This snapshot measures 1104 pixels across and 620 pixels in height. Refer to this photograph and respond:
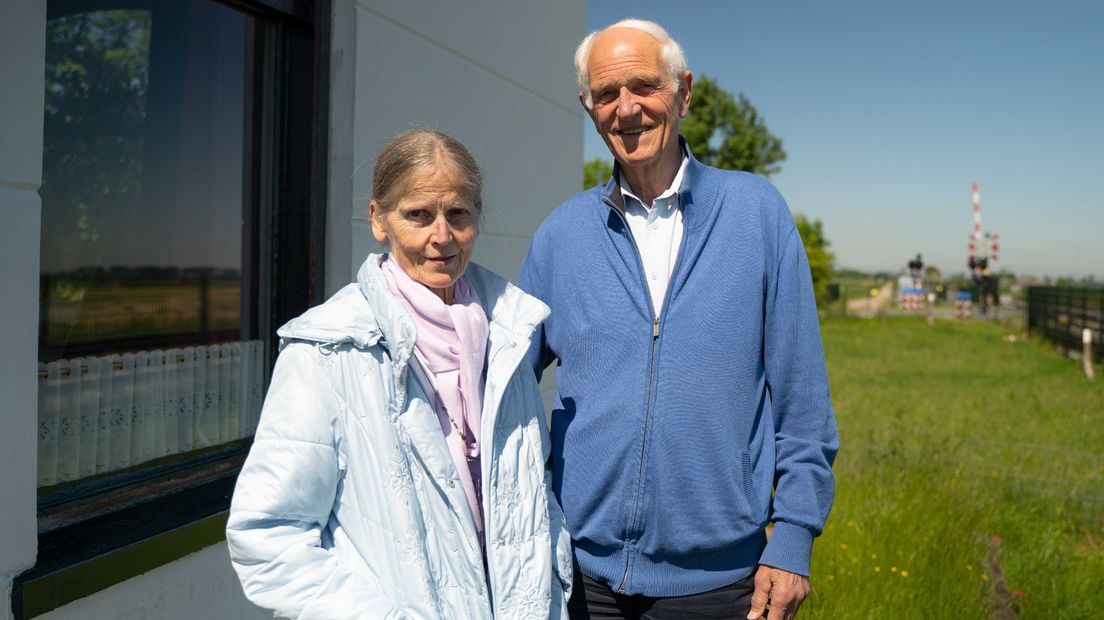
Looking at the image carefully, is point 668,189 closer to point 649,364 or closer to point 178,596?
point 649,364

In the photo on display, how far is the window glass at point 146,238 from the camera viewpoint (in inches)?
93.9

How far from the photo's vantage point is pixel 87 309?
2.50 m

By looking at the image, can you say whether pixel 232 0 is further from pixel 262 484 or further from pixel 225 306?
pixel 262 484

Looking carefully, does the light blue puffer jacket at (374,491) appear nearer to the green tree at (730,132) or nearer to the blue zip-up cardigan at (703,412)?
the blue zip-up cardigan at (703,412)

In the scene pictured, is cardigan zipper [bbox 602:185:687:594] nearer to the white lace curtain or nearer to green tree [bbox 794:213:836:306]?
the white lace curtain

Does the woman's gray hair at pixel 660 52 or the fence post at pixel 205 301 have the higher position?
the woman's gray hair at pixel 660 52

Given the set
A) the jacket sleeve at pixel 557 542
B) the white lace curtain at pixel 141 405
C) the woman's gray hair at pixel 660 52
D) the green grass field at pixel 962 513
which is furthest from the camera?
the green grass field at pixel 962 513

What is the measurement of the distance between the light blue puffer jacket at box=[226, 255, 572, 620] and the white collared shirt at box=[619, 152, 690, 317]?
1.45 feet

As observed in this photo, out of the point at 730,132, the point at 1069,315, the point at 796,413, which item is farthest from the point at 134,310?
the point at 730,132

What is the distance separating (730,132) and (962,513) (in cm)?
2701

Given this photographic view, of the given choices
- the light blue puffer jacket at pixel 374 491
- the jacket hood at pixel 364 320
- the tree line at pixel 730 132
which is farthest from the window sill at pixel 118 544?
the tree line at pixel 730 132

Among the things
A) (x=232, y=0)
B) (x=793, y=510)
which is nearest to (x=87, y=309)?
(x=232, y=0)

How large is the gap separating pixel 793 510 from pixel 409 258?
3.17 feet

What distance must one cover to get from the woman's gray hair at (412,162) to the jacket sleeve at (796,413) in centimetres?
72
